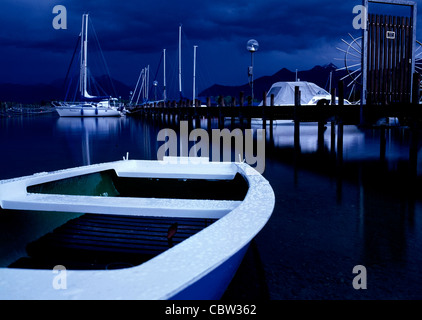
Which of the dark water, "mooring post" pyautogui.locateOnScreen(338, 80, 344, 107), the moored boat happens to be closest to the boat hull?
the dark water

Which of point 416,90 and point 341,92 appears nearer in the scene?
point 416,90

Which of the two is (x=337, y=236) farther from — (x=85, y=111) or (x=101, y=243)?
(x=85, y=111)

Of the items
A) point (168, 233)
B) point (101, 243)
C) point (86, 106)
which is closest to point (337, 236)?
point (101, 243)

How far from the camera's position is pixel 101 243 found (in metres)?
3.52

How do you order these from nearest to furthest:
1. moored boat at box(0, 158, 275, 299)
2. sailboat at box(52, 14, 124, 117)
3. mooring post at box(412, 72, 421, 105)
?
moored boat at box(0, 158, 275, 299) → mooring post at box(412, 72, 421, 105) → sailboat at box(52, 14, 124, 117)

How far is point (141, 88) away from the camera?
72.6 meters

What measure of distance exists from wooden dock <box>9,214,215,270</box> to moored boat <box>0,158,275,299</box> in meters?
0.42

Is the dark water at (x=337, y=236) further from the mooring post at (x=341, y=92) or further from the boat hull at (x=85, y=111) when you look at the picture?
the boat hull at (x=85, y=111)

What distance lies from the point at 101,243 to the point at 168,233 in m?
1.39

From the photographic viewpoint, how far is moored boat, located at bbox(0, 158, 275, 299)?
4.87 feet

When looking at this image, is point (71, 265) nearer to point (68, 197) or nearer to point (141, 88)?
point (68, 197)

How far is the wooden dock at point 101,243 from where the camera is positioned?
315cm

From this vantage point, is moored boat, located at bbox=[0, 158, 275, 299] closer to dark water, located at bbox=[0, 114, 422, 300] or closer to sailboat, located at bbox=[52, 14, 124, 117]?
dark water, located at bbox=[0, 114, 422, 300]
